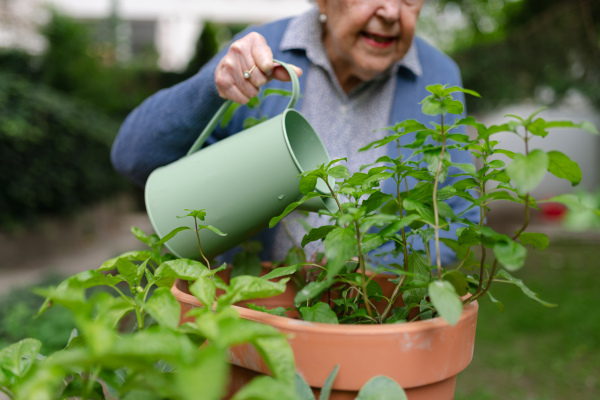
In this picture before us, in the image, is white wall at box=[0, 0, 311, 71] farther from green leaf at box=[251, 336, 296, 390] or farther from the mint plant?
green leaf at box=[251, 336, 296, 390]

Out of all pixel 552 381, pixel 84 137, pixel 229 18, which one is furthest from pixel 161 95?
pixel 229 18

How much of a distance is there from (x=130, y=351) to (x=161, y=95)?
1057 mm

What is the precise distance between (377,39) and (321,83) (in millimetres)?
268

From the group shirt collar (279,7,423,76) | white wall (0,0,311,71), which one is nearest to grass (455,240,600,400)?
shirt collar (279,7,423,76)

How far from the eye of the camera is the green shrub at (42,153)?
4.57 metres

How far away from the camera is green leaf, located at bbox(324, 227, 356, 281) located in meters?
0.56

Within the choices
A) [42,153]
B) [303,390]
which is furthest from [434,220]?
[42,153]

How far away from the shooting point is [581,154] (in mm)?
9633

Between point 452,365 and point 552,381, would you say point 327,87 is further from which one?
point 552,381

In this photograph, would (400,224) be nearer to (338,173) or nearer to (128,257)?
(338,173)

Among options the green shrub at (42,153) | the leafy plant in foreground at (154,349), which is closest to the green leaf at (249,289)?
the leafy plant in foreground at (154,349)

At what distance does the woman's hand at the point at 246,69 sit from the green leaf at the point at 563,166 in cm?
50

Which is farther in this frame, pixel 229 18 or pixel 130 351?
pixel 229 18

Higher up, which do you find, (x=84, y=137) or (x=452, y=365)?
(x=452, y=365)
